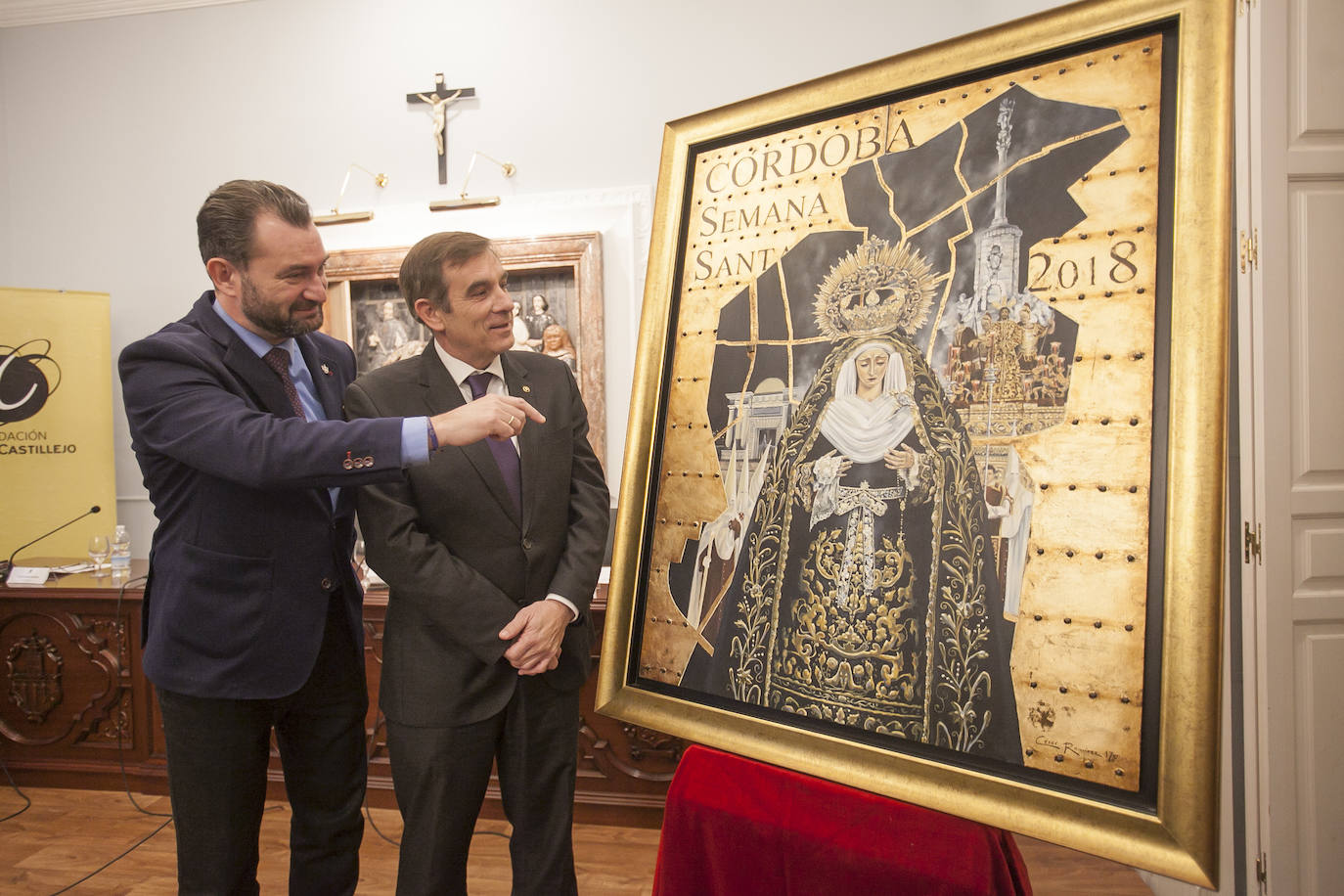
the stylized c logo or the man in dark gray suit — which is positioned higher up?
the stylized c logo

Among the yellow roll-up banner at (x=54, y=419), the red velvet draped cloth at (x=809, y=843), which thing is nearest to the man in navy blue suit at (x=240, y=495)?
the red velvet draped cloth at (x=809, y=843)

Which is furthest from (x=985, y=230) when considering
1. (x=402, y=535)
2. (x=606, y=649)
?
(x=402, y=535)

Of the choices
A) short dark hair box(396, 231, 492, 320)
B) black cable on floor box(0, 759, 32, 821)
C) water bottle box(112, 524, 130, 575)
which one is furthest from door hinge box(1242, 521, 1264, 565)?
black cable on floor box(0, 759, 32, 821)

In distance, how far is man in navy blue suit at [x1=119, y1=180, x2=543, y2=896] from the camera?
4.74 feet

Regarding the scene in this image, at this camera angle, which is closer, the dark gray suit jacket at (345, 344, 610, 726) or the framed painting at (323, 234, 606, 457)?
the dark gray suit jacket at (345, 344, 610, 726)

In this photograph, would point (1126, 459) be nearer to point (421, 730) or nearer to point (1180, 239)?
point (1180, 239)

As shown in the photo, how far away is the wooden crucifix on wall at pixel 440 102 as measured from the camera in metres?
3.49

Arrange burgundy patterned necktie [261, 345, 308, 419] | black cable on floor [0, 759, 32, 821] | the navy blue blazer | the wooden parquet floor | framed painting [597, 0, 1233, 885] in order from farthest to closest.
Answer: black cable on floor [0, 759, 32, 821] → the wooden parquet floor → burgundy patterned necktie [261, 345, 308, 419] → the navy blue blazer → framed painting [597, 0, 1233, 885]

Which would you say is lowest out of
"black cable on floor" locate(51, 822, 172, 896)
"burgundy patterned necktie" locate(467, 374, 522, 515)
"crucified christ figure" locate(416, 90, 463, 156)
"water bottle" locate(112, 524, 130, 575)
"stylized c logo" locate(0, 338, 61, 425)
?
"black cable on floor" locate(51, 822, 172, 896)

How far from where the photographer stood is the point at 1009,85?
1.06 m

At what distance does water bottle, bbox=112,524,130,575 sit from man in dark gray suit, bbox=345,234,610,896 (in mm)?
2273

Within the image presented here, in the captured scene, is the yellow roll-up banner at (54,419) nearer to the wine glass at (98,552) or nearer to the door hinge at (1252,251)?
the wine glass at (98,552)

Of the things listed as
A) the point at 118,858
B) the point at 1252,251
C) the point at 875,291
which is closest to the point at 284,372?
the point at 875,291
